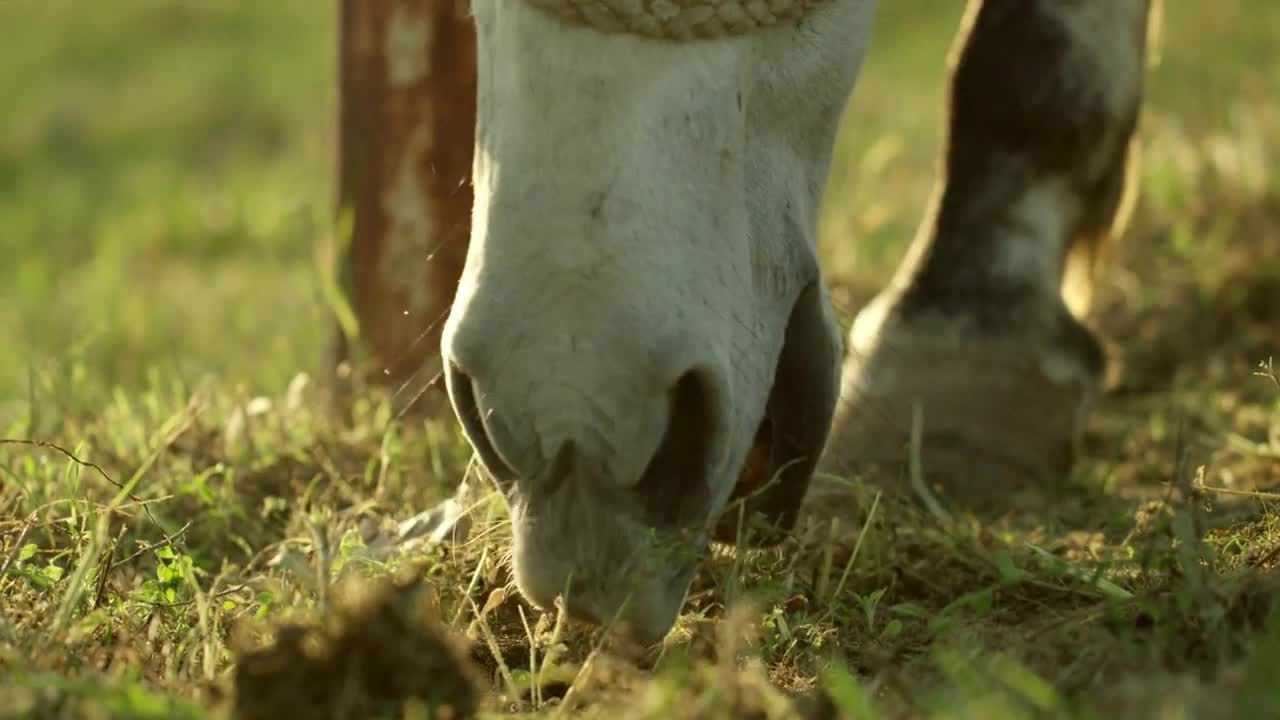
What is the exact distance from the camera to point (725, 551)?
7.25 ft

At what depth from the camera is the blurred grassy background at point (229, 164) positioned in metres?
4.66

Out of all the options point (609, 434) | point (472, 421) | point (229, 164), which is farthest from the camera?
point (229, 164)

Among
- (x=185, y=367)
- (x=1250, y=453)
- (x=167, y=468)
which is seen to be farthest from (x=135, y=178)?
(x=1250, y=453)

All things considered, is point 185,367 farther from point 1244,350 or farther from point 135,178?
point 135,178

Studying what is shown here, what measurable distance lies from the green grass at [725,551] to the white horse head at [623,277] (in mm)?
143

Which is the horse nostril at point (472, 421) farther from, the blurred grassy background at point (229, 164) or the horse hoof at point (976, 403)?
the blurred grassy background at point (229, 164)

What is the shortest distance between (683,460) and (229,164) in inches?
274

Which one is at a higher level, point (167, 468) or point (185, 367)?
point (167, 468)

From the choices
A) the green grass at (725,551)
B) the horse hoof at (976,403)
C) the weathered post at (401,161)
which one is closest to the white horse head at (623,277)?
the green grass at (725,551)

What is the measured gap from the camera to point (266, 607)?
1.99 meters

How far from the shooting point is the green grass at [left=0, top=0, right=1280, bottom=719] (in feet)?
5.43

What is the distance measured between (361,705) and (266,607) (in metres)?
0.47

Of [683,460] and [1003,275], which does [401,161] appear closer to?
[1003,275]

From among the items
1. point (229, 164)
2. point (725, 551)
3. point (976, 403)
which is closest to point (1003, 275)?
point (976, 403)
